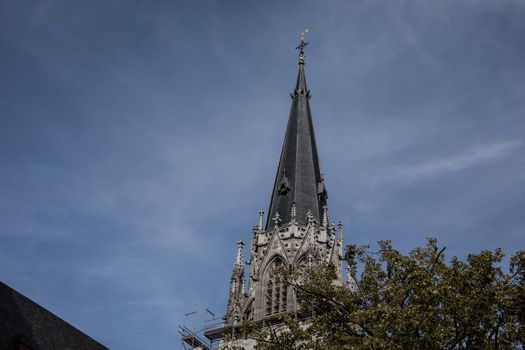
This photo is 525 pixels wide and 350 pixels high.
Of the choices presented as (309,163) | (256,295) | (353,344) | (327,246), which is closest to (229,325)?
(256,295)

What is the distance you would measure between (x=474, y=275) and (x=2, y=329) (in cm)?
1462

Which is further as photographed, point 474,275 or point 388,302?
point 388,302

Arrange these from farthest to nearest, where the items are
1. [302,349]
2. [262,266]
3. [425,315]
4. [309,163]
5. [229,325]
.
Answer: [309,163], [262,266], [229,325], [302,349], [425,315]

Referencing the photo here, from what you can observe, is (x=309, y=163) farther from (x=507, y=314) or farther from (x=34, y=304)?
(x=507, y=314)

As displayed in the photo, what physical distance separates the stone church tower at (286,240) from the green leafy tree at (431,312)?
18.1m

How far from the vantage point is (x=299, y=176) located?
46531mm

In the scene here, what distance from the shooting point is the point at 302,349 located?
18734mm

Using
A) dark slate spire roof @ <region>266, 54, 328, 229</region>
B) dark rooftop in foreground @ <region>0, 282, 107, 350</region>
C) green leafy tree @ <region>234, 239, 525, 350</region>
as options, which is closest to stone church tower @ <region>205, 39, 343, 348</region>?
dark slate spire roof @ <region>266, 54, 328, 229</region>

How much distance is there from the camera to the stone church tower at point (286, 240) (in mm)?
40219

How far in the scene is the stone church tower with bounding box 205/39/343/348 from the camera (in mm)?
40219

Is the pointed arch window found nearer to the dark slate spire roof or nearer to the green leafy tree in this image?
the dark slate spire roof

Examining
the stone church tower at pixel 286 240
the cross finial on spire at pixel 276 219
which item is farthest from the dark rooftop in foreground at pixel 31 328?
the cross finial on spire at pixel 276 219

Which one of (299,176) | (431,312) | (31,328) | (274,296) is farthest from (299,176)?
(431,312)

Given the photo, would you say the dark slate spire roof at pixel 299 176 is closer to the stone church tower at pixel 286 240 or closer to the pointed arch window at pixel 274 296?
the stone church tower at pixel 286 240
